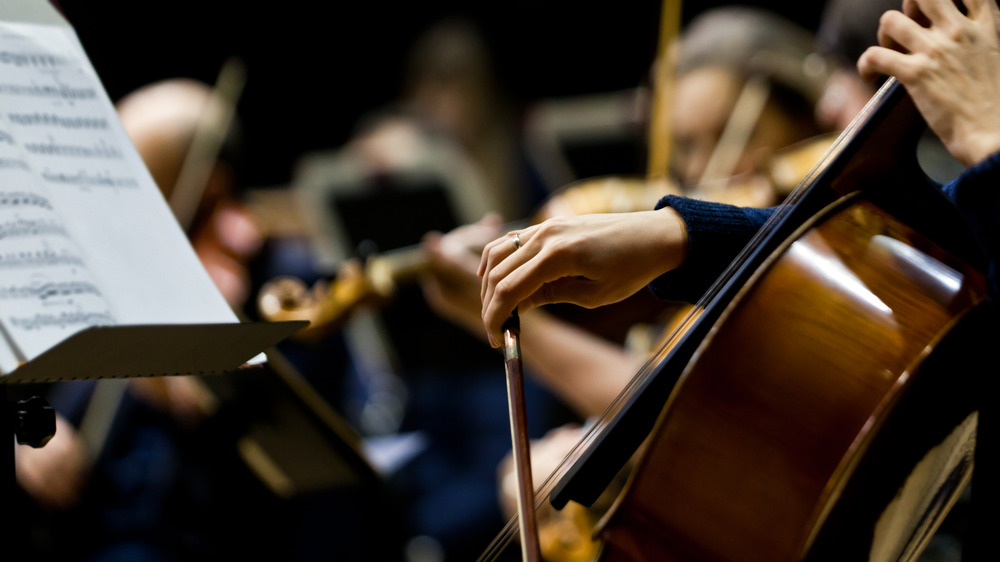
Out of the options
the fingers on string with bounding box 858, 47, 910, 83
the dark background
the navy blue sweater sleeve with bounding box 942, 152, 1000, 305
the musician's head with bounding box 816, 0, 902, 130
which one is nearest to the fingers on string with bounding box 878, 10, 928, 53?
the fingers on string with bounding box 858, 47, 910, 83

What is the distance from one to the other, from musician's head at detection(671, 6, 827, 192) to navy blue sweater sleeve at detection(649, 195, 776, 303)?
1.05 meters

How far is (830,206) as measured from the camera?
0.66m

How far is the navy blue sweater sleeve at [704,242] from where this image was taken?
2.50ft

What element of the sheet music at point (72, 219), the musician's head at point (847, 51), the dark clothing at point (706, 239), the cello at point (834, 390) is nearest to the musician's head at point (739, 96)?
the musician's head at point (847, 51)

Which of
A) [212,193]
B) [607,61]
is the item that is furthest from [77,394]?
[607,61]

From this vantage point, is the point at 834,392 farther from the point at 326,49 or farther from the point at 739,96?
the point at 326,49

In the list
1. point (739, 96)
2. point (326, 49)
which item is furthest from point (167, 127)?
point (326, 49)

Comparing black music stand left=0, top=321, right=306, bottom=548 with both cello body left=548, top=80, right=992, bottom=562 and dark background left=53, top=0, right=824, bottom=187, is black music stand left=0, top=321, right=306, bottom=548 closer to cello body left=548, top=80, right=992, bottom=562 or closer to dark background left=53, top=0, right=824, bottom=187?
cello body left=548, top=80, right=992, bottom=562

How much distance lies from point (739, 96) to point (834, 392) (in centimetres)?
136

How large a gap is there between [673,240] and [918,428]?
0.88 ft

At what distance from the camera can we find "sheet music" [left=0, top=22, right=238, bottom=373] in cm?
62

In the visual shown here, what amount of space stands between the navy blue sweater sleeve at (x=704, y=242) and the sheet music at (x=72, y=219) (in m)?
0.42

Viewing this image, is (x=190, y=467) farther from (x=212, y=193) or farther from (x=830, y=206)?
(x=830, y=206)

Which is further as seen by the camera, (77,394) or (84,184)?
(77,394)
